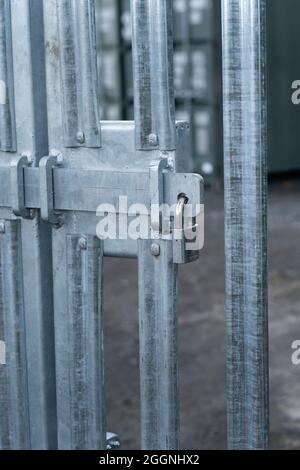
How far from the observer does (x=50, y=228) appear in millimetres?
1775

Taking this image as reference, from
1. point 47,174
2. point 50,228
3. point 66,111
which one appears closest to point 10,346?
point 50,228

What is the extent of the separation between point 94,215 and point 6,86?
329mm

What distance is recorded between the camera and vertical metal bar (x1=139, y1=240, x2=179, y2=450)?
5.22ft

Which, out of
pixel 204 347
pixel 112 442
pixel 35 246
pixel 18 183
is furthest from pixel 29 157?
pixel 204 347

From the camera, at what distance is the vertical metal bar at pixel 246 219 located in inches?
57.5

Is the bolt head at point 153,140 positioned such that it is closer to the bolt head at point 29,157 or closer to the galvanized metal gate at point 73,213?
the galvanized metal gate at point 73,213

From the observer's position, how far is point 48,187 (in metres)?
1.68

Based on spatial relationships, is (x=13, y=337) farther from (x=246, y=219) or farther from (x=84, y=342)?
(x=246, y=219)

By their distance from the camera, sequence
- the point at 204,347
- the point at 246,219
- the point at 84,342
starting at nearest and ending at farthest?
the point at 246,219, the point at 84,342, the point at 204,347

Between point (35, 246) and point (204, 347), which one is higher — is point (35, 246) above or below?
above

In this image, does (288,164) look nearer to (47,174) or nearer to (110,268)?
(110,268)

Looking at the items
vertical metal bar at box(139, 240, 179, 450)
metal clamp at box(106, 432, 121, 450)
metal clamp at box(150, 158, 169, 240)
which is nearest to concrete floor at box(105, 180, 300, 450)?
metal clamp at box(106, 432, 121, 450)

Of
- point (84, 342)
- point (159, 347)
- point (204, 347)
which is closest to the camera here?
point (159, 347)
